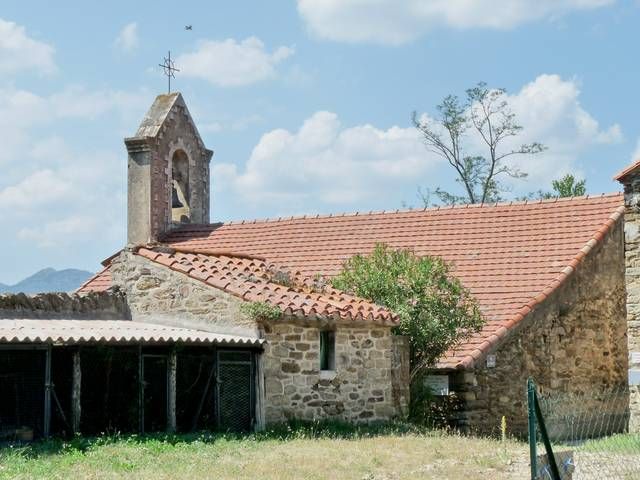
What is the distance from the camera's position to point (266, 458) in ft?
45.2

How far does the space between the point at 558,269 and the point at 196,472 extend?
10.9 m

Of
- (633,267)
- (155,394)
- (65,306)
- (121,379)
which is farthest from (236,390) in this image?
(633,267)

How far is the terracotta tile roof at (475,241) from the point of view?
20578mm

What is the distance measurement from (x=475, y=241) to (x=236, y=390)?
8.55 meters

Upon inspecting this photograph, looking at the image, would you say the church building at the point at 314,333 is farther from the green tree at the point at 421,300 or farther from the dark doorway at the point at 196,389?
the green tree at the point at 421,300

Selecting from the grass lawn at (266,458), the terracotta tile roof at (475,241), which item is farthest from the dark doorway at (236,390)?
the terracotta tile roof at (475,241)

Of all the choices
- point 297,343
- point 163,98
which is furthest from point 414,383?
point 163,98

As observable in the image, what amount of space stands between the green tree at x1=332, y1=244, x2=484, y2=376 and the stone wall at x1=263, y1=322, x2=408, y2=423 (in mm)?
785

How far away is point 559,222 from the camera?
902 inches

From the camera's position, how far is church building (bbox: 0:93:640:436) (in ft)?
52.2

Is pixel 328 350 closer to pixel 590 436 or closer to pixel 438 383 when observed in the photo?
pixel 438 383

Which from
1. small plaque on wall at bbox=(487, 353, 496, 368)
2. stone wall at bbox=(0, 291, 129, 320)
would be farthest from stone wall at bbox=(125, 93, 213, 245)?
small plaque on wall at bbox=(487, 353, 496, 368)

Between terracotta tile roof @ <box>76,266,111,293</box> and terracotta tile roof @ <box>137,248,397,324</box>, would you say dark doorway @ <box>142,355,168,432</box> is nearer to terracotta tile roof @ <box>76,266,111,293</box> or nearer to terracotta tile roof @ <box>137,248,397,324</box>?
terracotta tile roof @ <box>137,248,397,324</box>

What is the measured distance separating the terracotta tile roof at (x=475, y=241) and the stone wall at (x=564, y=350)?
390 mm
